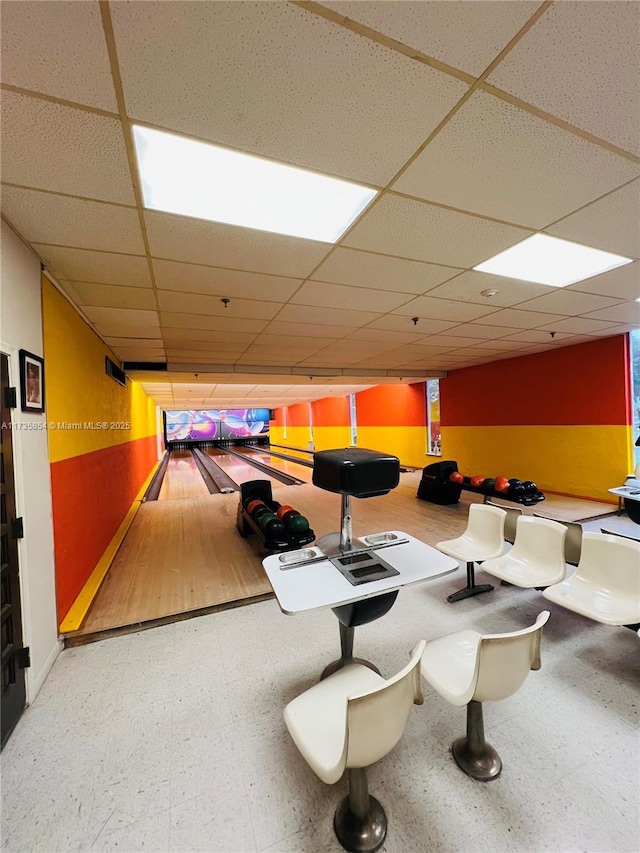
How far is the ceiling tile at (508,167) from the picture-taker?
48.8 inches

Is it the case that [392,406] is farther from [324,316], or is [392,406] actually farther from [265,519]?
[265,519]

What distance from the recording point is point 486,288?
2.81 metres

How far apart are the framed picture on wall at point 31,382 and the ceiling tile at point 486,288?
111 inches

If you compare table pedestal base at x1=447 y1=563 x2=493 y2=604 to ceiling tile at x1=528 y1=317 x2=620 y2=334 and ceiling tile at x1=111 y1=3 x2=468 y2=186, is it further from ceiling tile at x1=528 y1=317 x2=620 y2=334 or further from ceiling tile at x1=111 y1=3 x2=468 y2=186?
ceiling tile at x1=528 y1=317 x2=620 y2=334

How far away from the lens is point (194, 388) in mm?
8516

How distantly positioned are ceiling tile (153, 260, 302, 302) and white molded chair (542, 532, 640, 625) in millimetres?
2718

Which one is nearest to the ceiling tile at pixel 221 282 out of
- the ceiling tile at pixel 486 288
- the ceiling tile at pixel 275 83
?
the ceiling tile at pixel 275 83

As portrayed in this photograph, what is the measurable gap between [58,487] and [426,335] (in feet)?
13.2

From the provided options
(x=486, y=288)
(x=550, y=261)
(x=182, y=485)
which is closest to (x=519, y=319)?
(x=486, y=288)

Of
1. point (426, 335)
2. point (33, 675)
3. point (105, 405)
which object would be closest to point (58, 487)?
point (33, 675)

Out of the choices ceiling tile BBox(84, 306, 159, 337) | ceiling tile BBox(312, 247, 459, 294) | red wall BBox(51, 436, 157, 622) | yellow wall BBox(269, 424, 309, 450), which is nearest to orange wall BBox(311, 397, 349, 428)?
yellow wall BBox(269, 424, 309, 450)

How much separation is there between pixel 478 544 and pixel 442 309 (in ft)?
7.19

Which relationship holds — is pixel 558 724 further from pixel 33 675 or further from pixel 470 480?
pixel 470 480

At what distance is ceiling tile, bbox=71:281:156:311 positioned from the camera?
99.8 inches
